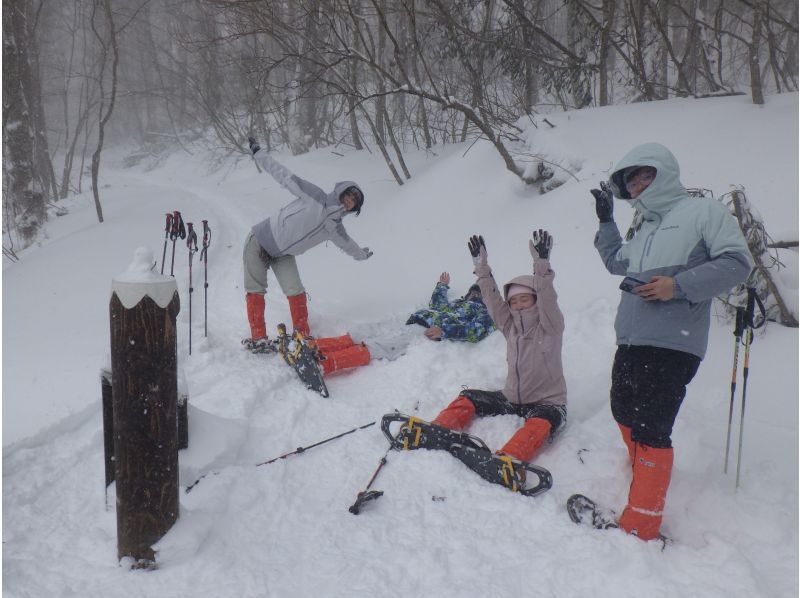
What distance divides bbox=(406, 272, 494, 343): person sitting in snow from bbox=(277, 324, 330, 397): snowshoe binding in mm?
1284

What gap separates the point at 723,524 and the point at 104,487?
11.2 ft

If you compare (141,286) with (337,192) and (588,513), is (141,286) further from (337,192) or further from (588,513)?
(337,192)

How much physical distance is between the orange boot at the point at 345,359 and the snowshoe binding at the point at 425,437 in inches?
55.0

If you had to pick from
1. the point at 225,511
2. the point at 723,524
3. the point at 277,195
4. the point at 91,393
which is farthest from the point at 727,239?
the point at 277,195

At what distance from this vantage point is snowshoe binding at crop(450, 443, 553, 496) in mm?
3012

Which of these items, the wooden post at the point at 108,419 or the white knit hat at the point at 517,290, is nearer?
the wooden post at the point at 108,419

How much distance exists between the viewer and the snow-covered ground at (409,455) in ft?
8.08

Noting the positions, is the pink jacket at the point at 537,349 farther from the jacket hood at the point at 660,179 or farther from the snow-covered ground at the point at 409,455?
the jacket hood at the point at 660,179

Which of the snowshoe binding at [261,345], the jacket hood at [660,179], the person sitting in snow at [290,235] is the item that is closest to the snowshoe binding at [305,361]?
the snowshoe binding at [261,345]

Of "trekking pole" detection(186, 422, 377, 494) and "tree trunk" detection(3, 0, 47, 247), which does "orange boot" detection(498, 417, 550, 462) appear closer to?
"trekking pole" detection(186, 422, 377, 494)

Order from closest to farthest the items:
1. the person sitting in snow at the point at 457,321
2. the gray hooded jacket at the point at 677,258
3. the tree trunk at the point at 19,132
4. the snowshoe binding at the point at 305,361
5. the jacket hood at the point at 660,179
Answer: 1. the gray hooded jacket at the point at 677,258
2. the jacket hood at the point at 660,179
3. the snowshoe binding at the point at 305,361
4. the person sitting in snow at the point at 457,321
5. the tree trunk at the point at 19,132

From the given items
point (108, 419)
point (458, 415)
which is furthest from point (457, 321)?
point (108, 419)

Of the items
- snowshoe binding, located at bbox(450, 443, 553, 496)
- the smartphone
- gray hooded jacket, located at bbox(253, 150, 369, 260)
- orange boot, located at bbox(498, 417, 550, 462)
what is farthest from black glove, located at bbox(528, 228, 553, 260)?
gray hooded jacket, located at bbox(253, 150, 369, 260)

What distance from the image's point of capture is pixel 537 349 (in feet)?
12.5
